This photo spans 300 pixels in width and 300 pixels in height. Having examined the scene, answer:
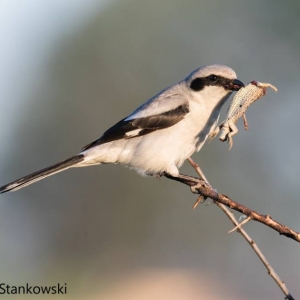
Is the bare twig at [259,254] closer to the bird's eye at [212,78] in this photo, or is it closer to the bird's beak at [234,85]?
the bird's beak at [234,85]

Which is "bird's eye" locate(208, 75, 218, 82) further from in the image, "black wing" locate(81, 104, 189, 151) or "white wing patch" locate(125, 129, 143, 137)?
"white wing patch" locate(125, 129, 143, 137)

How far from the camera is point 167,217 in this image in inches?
294

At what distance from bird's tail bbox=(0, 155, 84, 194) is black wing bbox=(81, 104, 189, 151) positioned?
0.18m

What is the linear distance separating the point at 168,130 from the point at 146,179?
186 inches

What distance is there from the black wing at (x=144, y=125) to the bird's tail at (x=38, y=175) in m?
0.18

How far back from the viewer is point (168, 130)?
315cm

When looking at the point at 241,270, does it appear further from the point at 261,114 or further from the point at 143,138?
the point at 143,138

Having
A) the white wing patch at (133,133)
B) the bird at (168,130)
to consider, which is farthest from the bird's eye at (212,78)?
the white wing patch at (133,133)

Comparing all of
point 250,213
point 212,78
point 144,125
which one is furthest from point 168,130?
point 250,213

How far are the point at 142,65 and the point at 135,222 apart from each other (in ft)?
8.32

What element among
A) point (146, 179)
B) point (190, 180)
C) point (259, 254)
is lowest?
point (259, 254)

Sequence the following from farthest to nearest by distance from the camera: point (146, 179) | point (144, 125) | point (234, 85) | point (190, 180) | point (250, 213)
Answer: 1. point (146, 179)
2. point (144, 125)
3. point (234, 85)
4. point (190, 180)
5. point (250, 213)

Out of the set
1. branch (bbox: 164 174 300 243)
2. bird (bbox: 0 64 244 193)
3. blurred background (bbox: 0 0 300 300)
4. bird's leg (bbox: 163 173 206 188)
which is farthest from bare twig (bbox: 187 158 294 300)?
blurred background (bbox: 0 0 300 300)

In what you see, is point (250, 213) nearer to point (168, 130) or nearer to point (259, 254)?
point (259, 254)
